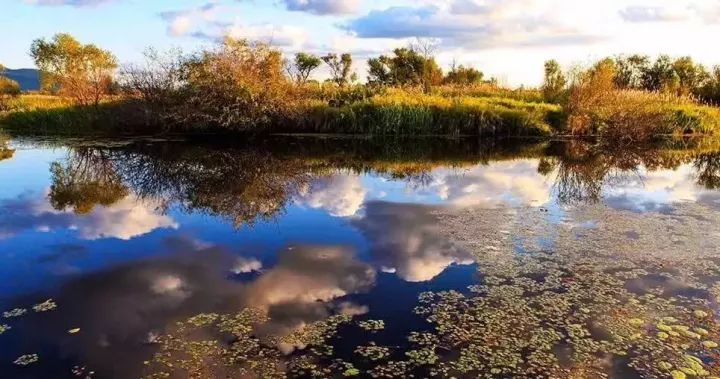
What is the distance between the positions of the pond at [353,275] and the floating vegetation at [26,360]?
0.08 feet

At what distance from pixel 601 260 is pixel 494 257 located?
1348 mm

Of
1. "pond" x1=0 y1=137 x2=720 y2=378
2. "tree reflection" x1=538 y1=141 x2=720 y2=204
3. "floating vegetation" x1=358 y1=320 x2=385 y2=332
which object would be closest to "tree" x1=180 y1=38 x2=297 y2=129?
"pond" x1=0 y1=137 x2=720 y2=378

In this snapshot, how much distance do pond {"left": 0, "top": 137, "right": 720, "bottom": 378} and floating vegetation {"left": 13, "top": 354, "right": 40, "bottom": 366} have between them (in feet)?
0.08

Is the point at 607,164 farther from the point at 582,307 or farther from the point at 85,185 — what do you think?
the point at 85,185

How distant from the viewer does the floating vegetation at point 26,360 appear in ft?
15.0

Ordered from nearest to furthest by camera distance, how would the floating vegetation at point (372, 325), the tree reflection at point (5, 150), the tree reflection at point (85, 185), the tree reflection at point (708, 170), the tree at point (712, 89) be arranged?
the floating vegetation at point (372, 325), the tree reflection at point (85, 185), the tree reflection at point (708, 170), the tree reflection at point (5, 150), the tree at point (712, 89)

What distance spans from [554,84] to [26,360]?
2532 centimetres

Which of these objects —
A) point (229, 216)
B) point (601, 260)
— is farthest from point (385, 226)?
point (601, 260)

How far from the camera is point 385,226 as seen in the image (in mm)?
9078

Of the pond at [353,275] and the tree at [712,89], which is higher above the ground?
the tree at [712,89]

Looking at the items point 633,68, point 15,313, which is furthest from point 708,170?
point 633,68

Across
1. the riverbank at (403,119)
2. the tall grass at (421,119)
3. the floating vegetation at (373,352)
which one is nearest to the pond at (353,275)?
the floating vegetation at (373,352)

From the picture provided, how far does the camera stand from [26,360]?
15.1 ft

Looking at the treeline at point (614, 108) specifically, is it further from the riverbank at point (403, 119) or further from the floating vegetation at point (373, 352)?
the floating vegetation at point (373, 352)
